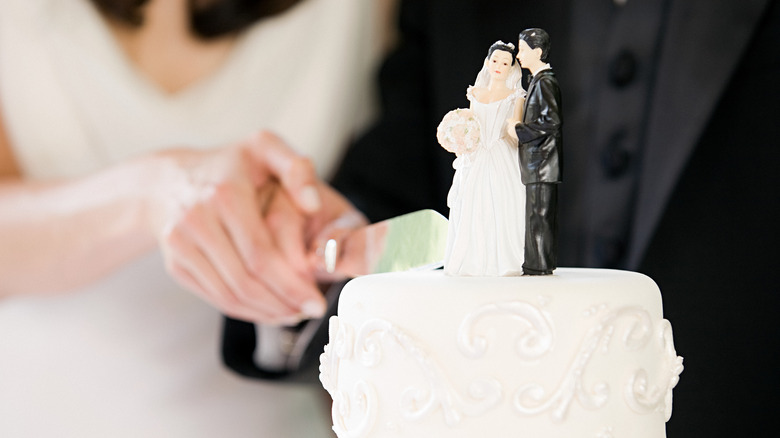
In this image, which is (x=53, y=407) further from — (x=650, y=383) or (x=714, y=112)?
(x=714, y=112)

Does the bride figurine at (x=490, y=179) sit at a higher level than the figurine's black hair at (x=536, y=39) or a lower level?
lower

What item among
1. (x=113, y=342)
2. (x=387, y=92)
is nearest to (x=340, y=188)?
(x=387, y=92)

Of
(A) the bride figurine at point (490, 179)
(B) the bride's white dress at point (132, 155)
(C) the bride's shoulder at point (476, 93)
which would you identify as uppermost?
(C) the bride's shoulder at point (476, 93)

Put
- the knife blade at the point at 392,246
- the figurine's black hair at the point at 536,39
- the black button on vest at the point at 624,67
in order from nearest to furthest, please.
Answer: the figurine's black hair at the point at 536,39, the knife blade at the point at 392,246, the black button on vest at the point at 624,67

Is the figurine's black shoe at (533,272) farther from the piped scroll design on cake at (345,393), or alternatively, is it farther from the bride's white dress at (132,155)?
the bride's white dress at (132,155)

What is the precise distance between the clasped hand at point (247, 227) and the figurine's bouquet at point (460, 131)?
0.47 metres

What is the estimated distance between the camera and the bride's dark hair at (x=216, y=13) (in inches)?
64.4

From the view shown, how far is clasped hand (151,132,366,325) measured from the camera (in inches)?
46.8

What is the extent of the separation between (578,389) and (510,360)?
7 cm

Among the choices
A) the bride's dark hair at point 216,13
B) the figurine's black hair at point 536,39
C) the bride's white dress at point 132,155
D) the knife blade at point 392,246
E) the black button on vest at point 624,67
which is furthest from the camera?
the bride's dark hair at point 216,13

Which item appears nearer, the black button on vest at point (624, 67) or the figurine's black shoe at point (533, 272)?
the figurine's black shoe at point (533, 272)

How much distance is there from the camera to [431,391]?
0.73m

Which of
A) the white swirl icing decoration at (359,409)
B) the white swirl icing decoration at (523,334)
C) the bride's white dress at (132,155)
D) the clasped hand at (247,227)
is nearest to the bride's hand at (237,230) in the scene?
the clasped hand at (247,227)

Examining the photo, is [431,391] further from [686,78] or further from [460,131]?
[686,78]
